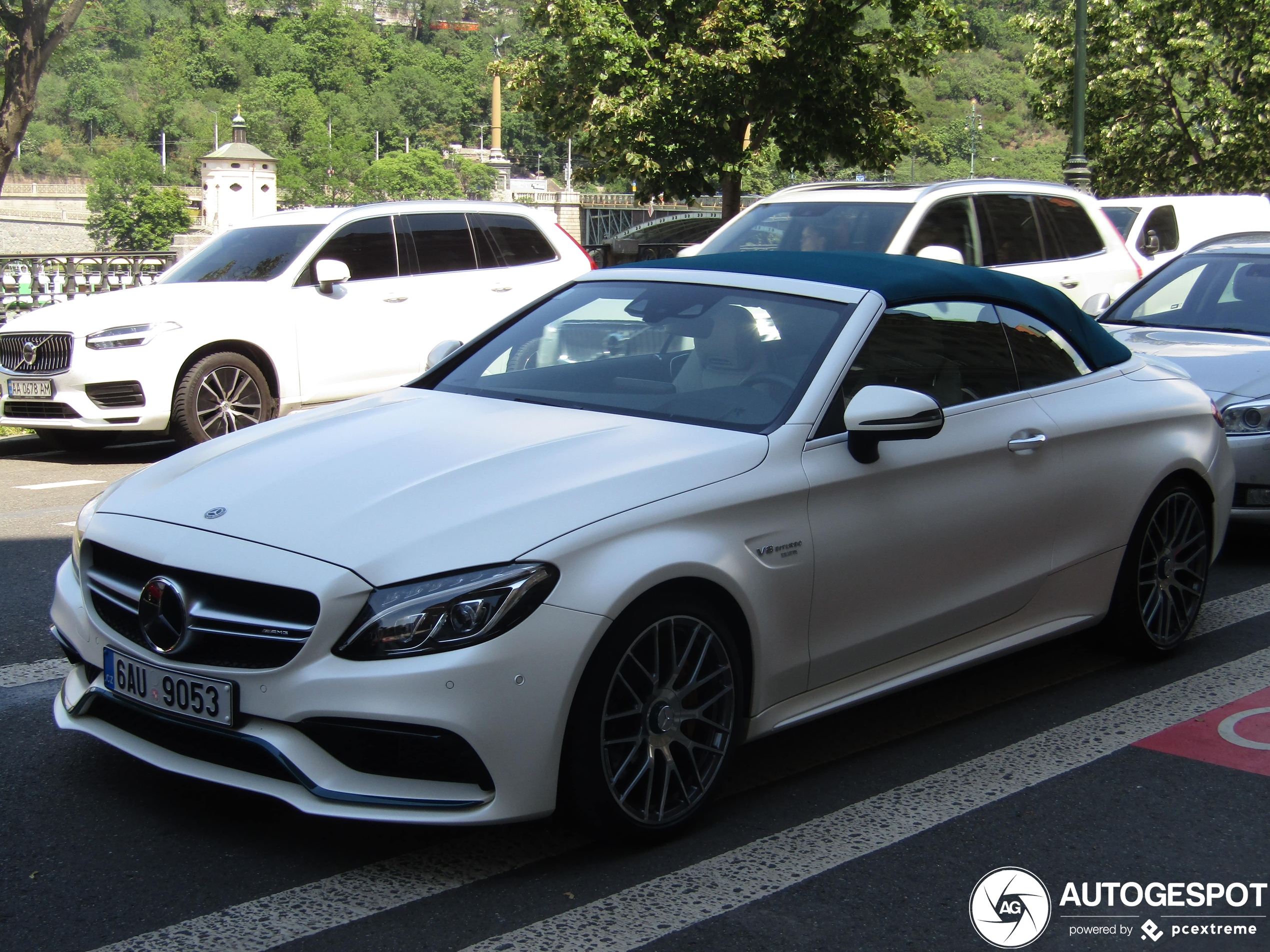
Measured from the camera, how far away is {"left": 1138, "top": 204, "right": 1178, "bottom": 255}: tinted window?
17156 millimetres

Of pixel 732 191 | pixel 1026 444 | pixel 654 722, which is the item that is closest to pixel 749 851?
pixel 654 722

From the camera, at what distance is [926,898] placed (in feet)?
10.5

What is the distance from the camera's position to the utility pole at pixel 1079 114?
19438 millimetres

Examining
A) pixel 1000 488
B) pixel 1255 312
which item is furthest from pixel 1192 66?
pixel 1000 488

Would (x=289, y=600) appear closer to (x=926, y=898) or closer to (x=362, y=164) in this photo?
(x=926, y=898)

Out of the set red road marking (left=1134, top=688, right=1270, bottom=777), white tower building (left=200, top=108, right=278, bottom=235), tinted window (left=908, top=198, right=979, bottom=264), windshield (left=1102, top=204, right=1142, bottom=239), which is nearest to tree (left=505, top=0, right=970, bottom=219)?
windshield (left=1102, top=204, right=1142, bottom=239)

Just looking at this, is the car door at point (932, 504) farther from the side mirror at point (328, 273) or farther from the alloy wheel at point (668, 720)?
the side mirror at point (328, 273)

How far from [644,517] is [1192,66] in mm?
38459

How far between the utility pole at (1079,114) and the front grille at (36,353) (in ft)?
43.2

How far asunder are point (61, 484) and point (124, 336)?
52.0 inches

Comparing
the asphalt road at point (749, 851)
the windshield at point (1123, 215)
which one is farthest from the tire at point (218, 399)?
the windshield at point (1123, 215)

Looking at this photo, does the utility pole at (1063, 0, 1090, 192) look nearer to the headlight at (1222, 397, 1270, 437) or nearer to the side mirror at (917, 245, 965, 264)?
the side mirror at (917, 245, 965, 264)

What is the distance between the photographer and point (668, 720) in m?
3.42

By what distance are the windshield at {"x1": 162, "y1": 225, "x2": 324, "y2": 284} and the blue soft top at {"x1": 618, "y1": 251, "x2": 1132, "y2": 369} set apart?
19.6ft
